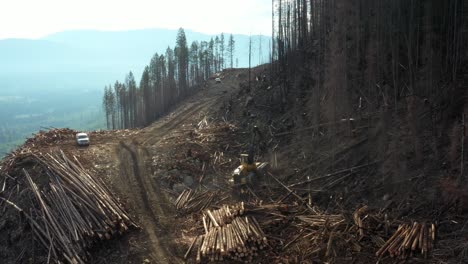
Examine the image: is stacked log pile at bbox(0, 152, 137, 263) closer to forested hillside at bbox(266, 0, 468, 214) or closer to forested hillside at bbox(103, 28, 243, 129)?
forested hillside at bbox(266, 0, 468, 214)

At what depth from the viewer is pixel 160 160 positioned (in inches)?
926

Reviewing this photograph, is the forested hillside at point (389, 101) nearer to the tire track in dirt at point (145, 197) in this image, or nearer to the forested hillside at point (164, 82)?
the tire track in dirt at point (145, 197)

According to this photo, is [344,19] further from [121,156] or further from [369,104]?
[121,156]

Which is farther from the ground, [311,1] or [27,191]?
[311,1]

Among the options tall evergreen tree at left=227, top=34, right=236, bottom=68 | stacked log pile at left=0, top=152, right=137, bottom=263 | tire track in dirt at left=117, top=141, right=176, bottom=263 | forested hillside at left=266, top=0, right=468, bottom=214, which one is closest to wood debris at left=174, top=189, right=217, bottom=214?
tire track in dirt at left=117, top=141, right=176, bottom=263

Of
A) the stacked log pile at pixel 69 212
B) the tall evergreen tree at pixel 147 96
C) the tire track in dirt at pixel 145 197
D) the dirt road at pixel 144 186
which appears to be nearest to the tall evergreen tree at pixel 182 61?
the tall evergreen tree at pixel 147 96

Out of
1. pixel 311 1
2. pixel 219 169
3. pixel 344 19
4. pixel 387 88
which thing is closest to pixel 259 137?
pixel 219 169

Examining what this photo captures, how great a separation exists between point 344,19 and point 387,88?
8.36 metres

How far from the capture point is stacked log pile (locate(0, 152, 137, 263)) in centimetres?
1476

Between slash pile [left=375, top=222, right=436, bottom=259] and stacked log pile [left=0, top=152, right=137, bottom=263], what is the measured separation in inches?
392

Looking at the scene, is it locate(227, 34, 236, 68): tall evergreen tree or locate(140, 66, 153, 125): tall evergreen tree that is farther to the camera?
locate(227, 34, 236, 68): tall evergreen tree

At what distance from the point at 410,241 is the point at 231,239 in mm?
5646

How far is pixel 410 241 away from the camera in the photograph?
11.6 metres

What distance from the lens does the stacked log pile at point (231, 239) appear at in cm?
1317
